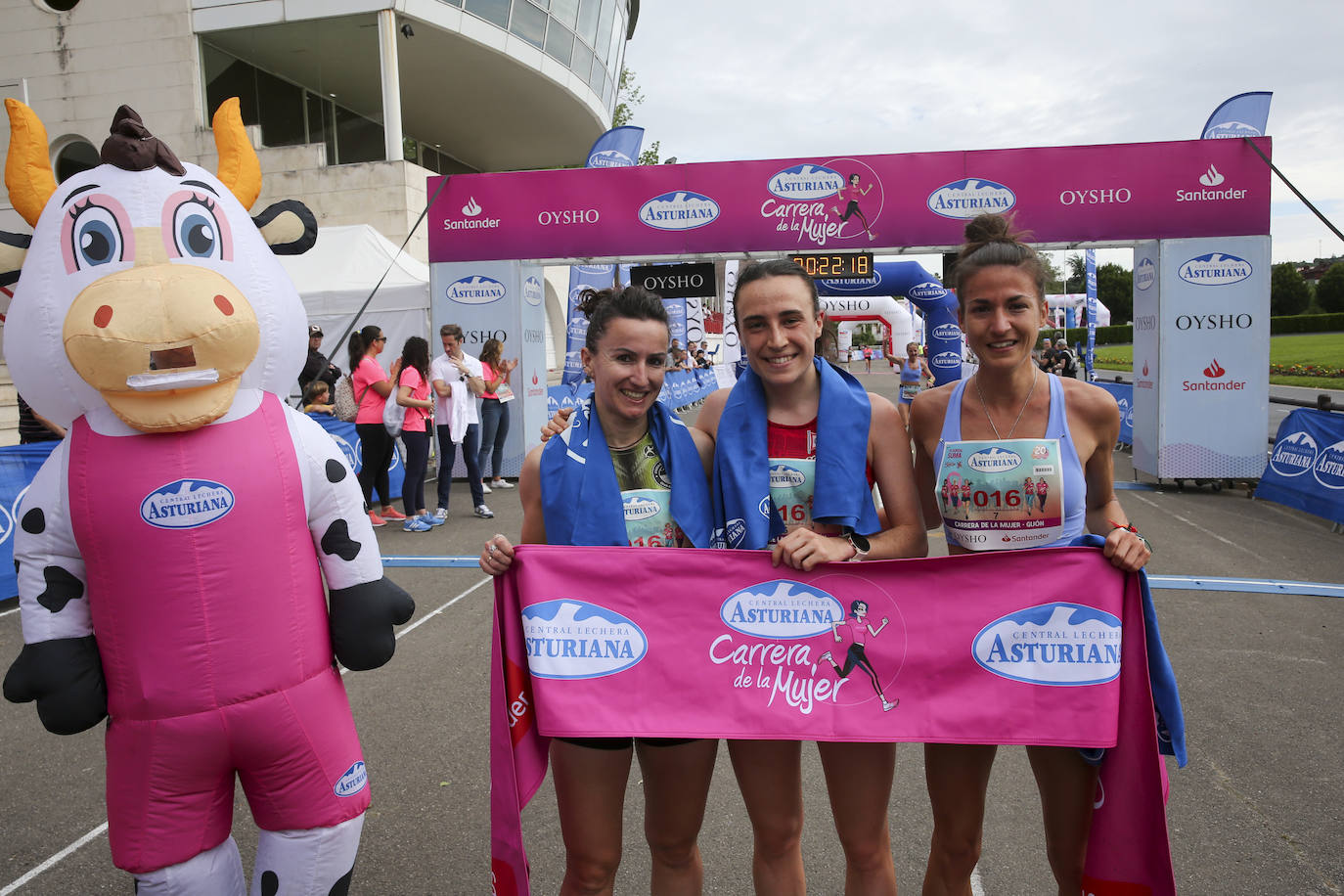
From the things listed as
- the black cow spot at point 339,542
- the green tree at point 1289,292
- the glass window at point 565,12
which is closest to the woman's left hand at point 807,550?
the black cow spot at point 339,542

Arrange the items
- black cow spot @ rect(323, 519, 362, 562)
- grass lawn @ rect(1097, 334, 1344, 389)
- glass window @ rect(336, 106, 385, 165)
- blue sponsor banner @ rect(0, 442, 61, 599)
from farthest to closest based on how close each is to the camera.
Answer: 1. grass lawn @ rect(1097, 334, 1344, 389)
2. glass window @ rect(336, 106, 385, 165)
3. blue sponsor banner @ rect(0, 442, 61, 599)
4. black cow spot @ rect(323, 519, 362, 562)

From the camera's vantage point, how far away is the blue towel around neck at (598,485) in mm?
2346

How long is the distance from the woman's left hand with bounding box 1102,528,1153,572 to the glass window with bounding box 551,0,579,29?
23.7 meters

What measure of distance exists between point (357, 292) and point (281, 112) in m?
11.5

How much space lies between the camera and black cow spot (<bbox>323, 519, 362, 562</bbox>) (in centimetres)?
249

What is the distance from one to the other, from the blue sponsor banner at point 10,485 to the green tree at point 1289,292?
71748mm

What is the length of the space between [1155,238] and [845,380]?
10225mm

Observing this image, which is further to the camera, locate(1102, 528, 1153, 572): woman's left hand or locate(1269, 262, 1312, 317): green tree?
locate(1269, 262, 1312, 317): green tree

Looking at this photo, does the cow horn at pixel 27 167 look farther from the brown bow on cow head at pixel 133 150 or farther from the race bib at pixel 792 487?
the race bib at pixel 792 487

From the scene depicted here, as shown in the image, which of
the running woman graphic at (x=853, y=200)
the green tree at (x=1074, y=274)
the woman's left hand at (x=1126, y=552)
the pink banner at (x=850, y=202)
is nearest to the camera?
the woman's left hand at (x=1126, y=552)

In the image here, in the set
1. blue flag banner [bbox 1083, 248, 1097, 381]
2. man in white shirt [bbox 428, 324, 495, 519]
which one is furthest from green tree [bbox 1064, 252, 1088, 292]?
man in white shirt [bbox 428, 324, 495, 519]

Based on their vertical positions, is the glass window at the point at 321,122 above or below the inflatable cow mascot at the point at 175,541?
above

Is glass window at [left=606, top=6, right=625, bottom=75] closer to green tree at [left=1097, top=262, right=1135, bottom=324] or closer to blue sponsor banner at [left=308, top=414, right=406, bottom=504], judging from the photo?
blue sponsor banner at [left=308, top=414, right=406, bottom=504]

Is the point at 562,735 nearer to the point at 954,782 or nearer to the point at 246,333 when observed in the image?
the point at 954,782
